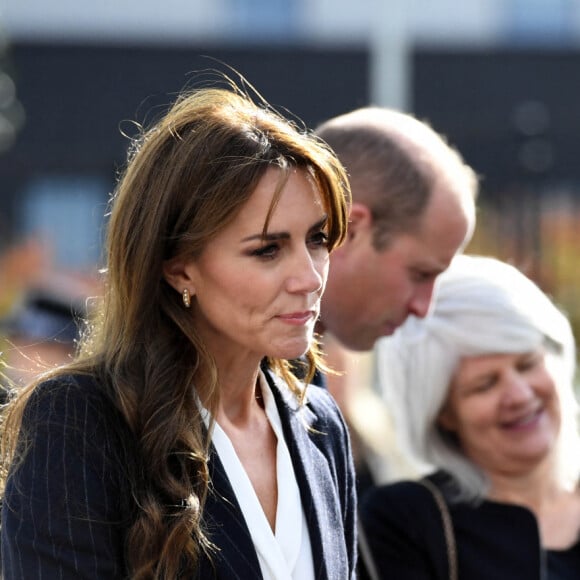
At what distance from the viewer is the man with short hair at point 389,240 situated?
306cm

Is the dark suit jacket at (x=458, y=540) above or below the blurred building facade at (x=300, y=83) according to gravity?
below

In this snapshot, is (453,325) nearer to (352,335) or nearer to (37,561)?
(352,335)

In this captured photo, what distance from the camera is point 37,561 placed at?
1932 mm

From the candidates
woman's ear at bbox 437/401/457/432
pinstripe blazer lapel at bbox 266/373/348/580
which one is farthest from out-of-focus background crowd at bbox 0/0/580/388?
pinstripe blazer lapel at bbox 266/373/348/580

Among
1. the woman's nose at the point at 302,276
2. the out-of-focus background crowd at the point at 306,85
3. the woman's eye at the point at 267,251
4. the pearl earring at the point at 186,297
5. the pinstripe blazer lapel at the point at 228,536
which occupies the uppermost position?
the out-of-focus background crowd at the point at 306,85

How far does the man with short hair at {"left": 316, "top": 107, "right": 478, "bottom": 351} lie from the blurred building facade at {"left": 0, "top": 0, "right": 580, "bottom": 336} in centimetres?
850

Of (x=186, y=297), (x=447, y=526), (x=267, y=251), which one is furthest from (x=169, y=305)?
(x=447, y=526)

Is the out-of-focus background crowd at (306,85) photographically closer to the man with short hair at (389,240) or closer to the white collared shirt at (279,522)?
the man with short hair at (389,240)

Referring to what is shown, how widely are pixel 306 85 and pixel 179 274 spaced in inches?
473

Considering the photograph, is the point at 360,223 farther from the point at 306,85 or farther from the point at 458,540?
the point at 306,85

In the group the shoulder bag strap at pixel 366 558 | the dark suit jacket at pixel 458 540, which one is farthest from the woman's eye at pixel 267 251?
the dark suit jacket at pixel 458 540

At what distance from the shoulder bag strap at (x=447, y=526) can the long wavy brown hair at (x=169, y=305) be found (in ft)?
3.82

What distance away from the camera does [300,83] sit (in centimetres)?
1396

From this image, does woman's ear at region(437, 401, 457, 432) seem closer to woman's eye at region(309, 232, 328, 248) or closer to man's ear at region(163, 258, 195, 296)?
woman's eye at region(309, 232, 328, 248)
